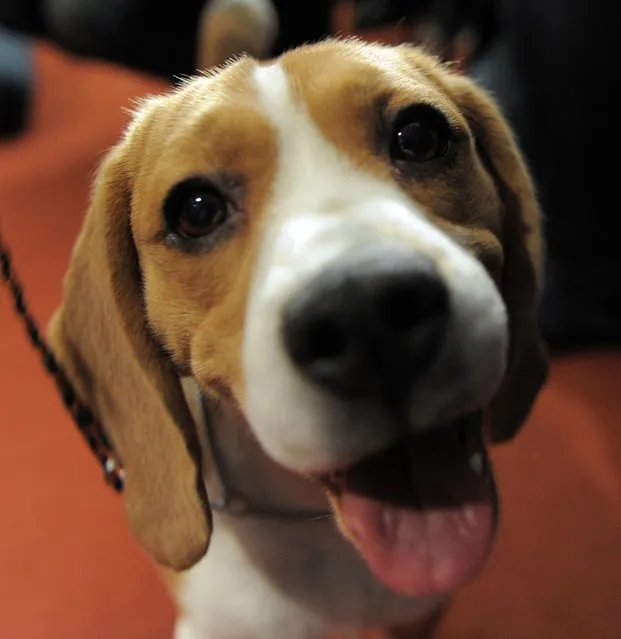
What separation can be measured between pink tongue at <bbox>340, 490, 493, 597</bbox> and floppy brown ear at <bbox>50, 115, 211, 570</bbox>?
0.86 feet

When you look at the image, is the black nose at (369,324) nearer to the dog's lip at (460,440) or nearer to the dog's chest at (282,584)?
the dog's lip at (460,440)

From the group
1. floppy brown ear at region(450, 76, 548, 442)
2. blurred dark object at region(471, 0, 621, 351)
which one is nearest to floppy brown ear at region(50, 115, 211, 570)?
floppy brown ear at region(450, 76, 548, 442)

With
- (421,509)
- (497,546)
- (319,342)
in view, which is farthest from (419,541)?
(497,546)

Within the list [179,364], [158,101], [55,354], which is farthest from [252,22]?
[179,364]

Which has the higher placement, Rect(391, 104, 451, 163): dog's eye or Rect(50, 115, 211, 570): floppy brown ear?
Rect(391, 104, 451, 163): dog's eye

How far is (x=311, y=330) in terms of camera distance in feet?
2.25

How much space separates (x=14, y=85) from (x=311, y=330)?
2961 millimetres

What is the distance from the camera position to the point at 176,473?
3.41 ft

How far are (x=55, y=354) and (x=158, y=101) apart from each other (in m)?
0.42

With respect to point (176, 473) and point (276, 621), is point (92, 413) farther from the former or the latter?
point (276, 621)

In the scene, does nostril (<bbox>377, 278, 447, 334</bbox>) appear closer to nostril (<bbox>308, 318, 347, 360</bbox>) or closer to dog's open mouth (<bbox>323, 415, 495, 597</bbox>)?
nostril (<bbox>308, 318, 347, 360</bbox>)

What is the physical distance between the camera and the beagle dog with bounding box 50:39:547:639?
2.33 feet

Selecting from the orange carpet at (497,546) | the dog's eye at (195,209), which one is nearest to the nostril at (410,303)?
the dog's eye at (195,209)

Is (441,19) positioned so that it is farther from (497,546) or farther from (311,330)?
(311,330)
